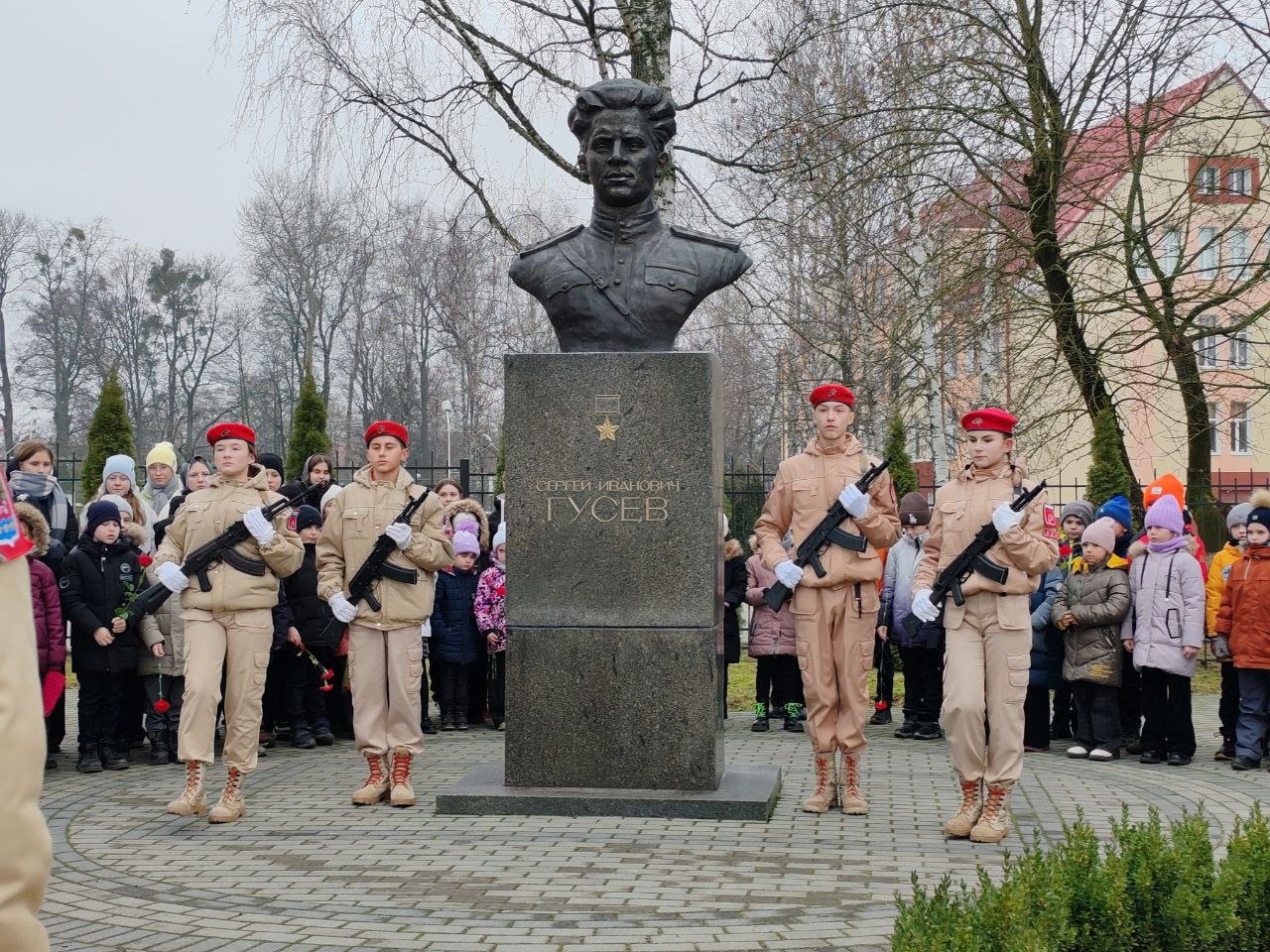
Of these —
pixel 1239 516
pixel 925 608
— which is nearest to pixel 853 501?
pixel 925 608

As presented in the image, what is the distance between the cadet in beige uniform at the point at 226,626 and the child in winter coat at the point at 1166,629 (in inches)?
231

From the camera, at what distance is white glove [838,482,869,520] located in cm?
762

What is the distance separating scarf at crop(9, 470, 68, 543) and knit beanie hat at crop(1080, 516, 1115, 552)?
7.56 metres

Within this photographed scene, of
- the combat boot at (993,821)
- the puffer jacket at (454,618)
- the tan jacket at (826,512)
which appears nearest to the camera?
the combat boot at (993,821)

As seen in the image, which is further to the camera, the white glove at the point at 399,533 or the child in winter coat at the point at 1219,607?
the child in winter coat at the point at 1219,607

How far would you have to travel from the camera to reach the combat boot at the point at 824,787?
309 inches

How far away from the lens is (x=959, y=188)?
17.2 m

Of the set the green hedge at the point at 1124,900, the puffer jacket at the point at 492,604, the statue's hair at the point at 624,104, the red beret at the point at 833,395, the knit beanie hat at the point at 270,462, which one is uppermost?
the statue's hair at the point at 624,104

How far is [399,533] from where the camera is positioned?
8055mm

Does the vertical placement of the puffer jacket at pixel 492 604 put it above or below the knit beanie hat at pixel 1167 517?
below

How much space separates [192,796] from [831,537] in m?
3.77

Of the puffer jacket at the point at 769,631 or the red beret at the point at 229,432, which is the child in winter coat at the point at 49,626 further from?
the puffer jacket at the point at 769,631

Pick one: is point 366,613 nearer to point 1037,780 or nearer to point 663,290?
point 663,290

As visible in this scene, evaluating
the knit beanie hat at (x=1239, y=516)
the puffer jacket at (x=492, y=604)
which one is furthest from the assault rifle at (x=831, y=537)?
the knit beanie hat at (x=1239, y=516)
